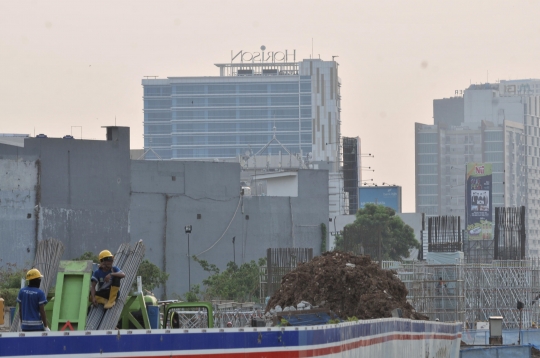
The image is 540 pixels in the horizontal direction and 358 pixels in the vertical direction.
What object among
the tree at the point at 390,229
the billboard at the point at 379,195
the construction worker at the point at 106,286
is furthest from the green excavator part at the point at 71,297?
the billboard at the point at 379,195

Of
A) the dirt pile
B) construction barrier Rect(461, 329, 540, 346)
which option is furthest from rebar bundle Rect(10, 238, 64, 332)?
construction barrier Rect(461, 329, 540, 346)

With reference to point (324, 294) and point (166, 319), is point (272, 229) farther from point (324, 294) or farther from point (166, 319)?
point (166, 319)

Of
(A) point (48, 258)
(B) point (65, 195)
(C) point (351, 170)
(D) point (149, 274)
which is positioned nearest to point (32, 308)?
(A) point (48, 258)

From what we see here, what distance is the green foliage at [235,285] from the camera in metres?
71.0

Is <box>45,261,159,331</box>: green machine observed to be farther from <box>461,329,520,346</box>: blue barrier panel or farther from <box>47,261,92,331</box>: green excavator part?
<box>461,329,520,346</box>: blue barrier panel

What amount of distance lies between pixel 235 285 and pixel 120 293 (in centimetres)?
5783

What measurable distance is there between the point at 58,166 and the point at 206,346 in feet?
192

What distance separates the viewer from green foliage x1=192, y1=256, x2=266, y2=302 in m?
71.0

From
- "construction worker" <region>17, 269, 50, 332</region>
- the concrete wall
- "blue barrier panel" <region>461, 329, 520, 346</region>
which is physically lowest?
"blue barrier panel" <region>461, 329, 520, 346</region>

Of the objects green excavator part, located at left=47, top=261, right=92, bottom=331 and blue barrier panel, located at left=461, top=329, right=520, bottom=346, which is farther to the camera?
blue barrier panel, located at left=461, top=329, right=520, bottom=346

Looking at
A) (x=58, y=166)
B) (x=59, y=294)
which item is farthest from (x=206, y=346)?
(x=58, y=166)

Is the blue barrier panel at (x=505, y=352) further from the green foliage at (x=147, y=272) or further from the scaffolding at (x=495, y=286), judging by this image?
the green foliage at (x=147, y=272)

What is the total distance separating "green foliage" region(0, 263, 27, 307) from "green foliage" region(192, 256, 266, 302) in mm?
11593

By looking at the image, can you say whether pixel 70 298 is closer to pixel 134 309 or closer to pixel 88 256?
pixel 134 309
